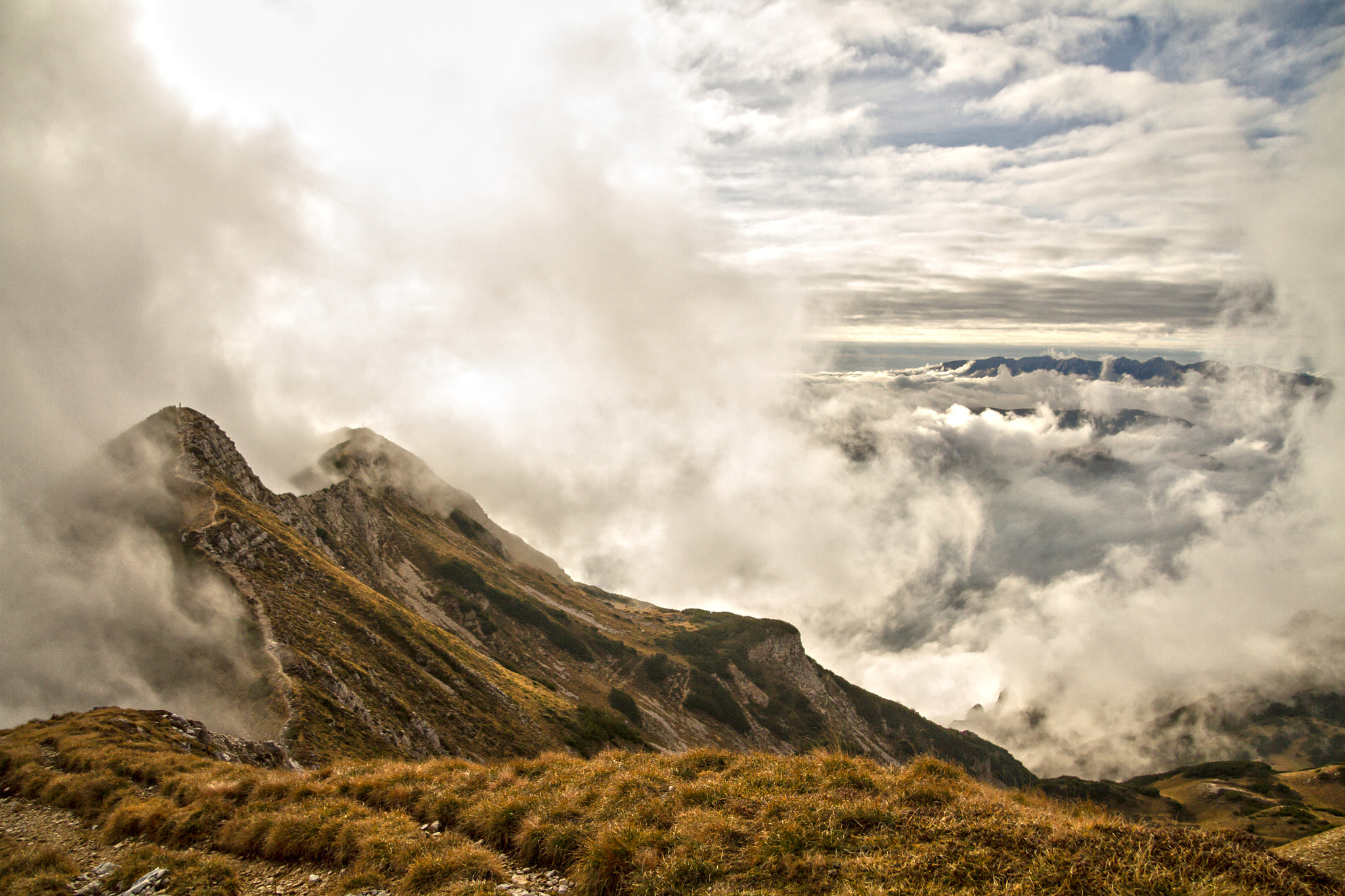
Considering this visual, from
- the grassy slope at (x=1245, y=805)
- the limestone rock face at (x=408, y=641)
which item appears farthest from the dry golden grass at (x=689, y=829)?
the grassy slope at (x=1245, y=805)

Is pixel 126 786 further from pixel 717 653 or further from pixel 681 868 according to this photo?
pixel 717 653

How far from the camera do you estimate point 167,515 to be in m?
70.9

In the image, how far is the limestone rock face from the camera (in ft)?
180

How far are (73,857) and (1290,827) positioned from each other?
24764 centimetres

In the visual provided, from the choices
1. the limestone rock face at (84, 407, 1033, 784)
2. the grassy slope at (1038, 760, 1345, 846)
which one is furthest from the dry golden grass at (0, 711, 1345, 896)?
the grassy slope at (1038, 760, 1345, 846)

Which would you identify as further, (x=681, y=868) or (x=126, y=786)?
(x=126, y=786)

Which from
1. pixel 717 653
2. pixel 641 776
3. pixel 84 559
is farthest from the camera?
pixel 717 653

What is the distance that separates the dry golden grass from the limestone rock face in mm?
2258

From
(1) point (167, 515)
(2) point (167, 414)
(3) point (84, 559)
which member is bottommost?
(3) point (84, 559)

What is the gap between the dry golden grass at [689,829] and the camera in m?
9.20

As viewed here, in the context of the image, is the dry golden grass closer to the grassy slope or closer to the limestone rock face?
the limestone rock face

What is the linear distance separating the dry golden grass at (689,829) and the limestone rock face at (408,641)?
226 cm

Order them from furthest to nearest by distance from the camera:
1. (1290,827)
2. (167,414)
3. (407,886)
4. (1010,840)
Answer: (1290,827) < (167,414) < (407,886) < (1010,840)

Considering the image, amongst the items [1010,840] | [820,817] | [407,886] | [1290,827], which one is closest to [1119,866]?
[1010,840]
